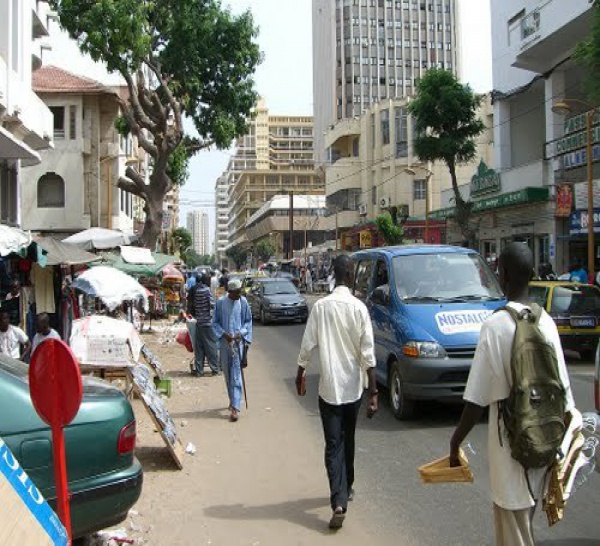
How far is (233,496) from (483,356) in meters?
3.38

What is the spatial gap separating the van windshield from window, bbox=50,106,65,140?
25912 millimetres

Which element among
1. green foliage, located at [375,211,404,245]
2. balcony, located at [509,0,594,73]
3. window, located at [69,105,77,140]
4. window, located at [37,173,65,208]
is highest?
balcony, located at [509,0,594,73]

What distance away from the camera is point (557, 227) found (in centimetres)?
2491

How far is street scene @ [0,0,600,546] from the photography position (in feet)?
10.1

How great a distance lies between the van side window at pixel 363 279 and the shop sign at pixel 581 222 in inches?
535

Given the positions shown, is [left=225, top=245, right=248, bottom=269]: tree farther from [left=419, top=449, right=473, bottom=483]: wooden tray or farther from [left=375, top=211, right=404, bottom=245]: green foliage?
[left=419, top=449, right=473, bottom=483]: wooden tray

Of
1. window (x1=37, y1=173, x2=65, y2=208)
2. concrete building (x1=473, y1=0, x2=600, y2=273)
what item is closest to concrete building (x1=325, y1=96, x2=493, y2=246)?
concrete building (x1=473, y1=0, x2=600, y2=273)

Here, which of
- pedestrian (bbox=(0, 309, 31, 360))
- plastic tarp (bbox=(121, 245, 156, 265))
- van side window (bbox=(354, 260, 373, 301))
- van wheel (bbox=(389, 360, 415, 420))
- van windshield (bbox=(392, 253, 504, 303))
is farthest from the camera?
plastic tarp (bbox=(121, 245, 156, 265))

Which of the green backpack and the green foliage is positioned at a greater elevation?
the green foliage

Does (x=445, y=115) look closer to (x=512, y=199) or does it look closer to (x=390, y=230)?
(x=512, y=199)

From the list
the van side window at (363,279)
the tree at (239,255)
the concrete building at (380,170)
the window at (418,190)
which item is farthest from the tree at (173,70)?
the tree at (239,255)

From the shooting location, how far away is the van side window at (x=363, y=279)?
9883 millimetres

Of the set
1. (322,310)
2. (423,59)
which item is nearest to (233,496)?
(322,310)

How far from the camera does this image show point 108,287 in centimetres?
1067
